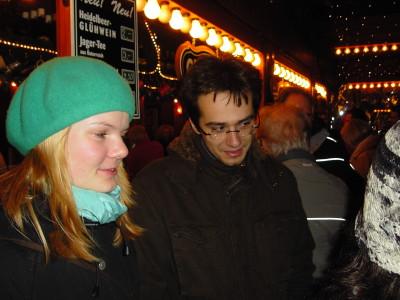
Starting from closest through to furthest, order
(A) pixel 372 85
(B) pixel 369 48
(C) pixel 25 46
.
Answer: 1. (C) pixel 25 46
2. (B) pixel 369 48
3. (A) pixel 372 85

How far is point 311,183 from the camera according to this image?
7.91 feet

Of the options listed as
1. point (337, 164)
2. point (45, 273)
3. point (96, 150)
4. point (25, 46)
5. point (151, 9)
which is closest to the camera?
point (45, 273)

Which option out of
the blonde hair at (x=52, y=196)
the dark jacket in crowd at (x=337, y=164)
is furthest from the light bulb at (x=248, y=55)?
the blonde hair at (x=52, y=196)

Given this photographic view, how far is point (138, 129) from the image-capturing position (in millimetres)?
6688

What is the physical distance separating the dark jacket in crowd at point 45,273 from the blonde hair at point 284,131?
1519 mm

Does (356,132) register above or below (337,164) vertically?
above

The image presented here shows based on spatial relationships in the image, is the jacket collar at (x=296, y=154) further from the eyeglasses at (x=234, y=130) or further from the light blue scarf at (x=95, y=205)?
the light blue scarf at (x=95, y=205)

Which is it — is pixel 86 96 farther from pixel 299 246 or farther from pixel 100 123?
pixel 299 246

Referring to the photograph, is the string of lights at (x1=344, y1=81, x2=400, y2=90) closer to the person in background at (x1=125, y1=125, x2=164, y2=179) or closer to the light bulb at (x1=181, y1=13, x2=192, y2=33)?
the light bulb at (x1=181, y1=13, x2=192, y2=33)

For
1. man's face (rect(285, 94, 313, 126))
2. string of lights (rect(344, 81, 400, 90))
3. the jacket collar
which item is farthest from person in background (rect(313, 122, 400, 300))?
string of lights (rect(344, 81, 400, 90))

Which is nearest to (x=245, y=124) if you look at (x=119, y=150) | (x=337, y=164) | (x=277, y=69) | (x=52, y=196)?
(x=119, y=150)

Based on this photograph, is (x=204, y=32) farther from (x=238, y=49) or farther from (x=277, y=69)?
(x=277, y=69)

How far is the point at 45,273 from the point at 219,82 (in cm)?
116

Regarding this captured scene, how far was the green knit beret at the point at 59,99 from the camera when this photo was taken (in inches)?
52.9
